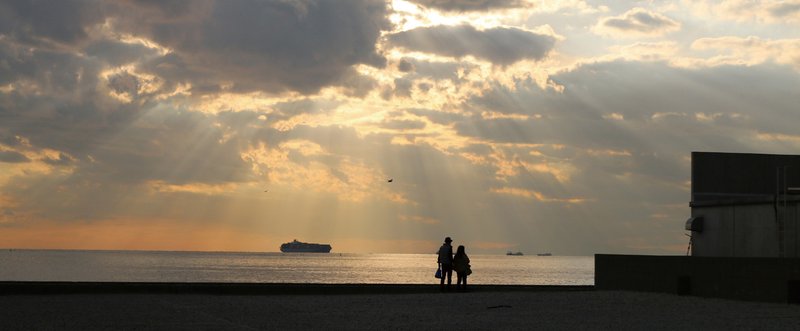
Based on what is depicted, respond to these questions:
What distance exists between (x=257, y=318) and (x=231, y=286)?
9.76 metres

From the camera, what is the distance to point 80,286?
3092cm

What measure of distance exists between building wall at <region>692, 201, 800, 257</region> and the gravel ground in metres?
4.88

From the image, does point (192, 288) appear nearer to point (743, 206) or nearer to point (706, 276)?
point (706, 276)

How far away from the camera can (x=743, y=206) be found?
3575 centimetres

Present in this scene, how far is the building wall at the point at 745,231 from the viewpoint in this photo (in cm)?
3322

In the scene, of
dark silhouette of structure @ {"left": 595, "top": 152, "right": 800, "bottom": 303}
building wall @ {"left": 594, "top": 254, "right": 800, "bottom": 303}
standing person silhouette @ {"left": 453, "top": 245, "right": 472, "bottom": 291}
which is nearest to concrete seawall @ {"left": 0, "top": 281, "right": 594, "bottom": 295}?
standing person silhouette @ {"left": 453, "top": 245, "right": 472, "bottom": 291}

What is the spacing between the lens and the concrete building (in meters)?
33.4

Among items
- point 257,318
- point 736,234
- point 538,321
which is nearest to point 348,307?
point 257,318

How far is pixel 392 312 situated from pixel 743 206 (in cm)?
1672

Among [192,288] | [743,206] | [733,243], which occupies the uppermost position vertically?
[743,206]

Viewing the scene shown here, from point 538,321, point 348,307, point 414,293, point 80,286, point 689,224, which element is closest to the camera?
point 538,321

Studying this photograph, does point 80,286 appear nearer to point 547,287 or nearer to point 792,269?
point 547,287

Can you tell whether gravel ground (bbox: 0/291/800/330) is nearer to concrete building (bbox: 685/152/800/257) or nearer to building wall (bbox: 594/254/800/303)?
building wall (bbox: 594/254/800/303)

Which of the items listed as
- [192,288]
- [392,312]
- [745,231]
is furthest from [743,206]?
[192,288]
